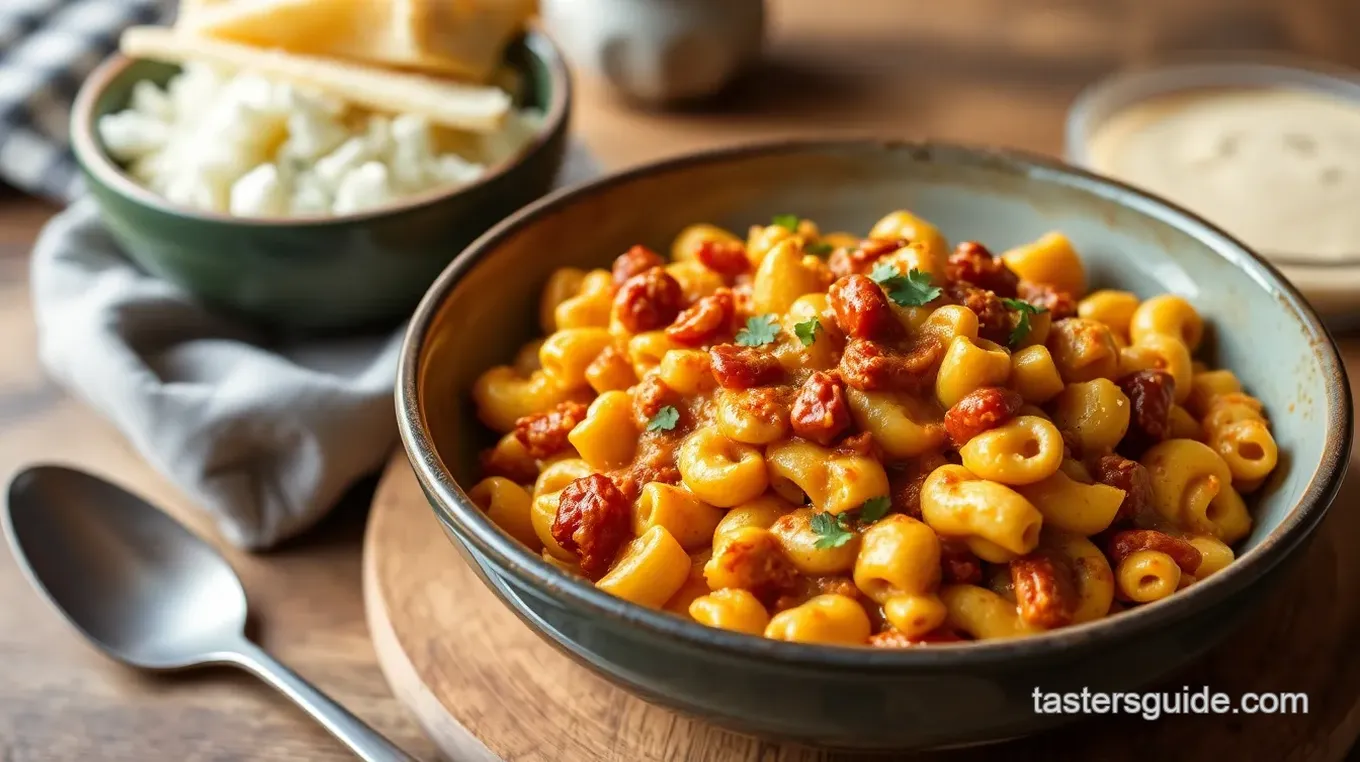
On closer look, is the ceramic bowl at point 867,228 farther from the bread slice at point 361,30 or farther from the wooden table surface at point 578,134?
the bread slice at point 361,30

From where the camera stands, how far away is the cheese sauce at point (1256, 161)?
2.77 metres

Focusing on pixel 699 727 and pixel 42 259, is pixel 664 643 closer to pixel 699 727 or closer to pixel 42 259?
pixel 699 727

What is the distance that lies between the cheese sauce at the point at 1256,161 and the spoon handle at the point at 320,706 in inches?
81.0

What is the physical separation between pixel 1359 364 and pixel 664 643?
1.78 meters

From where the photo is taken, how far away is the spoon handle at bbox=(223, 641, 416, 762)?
169 centimetres

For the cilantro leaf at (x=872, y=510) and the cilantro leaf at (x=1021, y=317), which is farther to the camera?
the cilantro leaf at (x=1021, y=317)

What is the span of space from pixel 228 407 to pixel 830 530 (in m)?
1.20

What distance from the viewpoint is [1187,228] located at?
207 centimetres

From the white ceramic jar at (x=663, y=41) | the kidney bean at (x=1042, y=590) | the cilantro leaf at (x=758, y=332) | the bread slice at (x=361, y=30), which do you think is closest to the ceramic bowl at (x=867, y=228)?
the kidney bean at (x=1042, y=590)

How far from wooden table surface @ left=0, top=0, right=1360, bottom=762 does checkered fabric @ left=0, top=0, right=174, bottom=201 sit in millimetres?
169

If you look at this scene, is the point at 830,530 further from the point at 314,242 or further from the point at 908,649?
the point at 314,242

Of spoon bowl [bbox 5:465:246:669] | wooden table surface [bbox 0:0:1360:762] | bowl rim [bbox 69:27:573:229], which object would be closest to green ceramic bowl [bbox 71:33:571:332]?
bowl rim [bbox 69:27:573:229]

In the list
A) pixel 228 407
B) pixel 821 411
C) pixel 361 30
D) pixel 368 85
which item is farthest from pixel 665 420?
pixel 361 30

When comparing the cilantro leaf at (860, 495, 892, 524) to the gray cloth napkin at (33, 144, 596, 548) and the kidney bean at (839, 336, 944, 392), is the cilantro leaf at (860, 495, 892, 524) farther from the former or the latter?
the gray cloth napkin at (33, 144, 596, 548)
